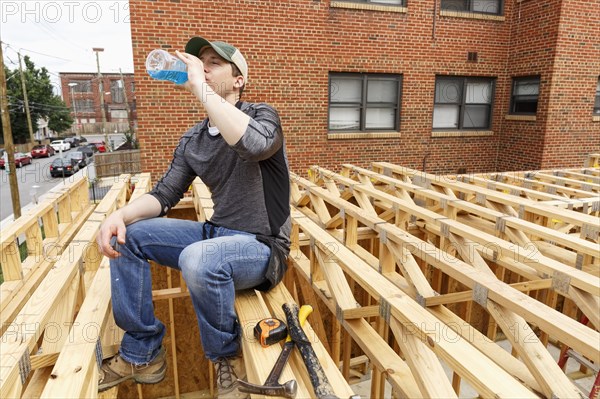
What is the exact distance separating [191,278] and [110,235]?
1.96ft

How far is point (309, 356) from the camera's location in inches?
78.9

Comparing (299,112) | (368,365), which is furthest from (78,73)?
(368,365)

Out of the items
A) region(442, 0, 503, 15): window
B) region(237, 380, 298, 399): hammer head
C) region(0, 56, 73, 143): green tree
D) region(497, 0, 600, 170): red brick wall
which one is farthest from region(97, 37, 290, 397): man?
region(0, 56, 73, 143): green tree

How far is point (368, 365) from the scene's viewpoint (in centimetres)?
657

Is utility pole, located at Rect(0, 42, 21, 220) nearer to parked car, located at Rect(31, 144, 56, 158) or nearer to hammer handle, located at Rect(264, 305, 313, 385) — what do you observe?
hammer handle, located at Rect(264, 305, 313, 385)

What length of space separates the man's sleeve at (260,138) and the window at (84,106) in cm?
8293

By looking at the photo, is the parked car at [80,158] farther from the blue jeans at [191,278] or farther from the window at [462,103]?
the blue jeans at [191,278]

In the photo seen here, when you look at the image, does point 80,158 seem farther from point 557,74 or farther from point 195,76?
point 195,76

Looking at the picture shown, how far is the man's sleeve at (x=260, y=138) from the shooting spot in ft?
6.88

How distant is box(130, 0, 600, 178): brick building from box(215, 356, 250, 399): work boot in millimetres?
7515

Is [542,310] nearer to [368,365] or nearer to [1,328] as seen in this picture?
[1,328]

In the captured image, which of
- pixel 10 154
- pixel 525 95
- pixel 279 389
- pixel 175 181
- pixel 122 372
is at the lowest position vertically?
pixel 10 154

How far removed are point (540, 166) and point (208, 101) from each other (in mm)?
10969

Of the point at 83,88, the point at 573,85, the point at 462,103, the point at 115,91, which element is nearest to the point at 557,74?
the point at 573,85
